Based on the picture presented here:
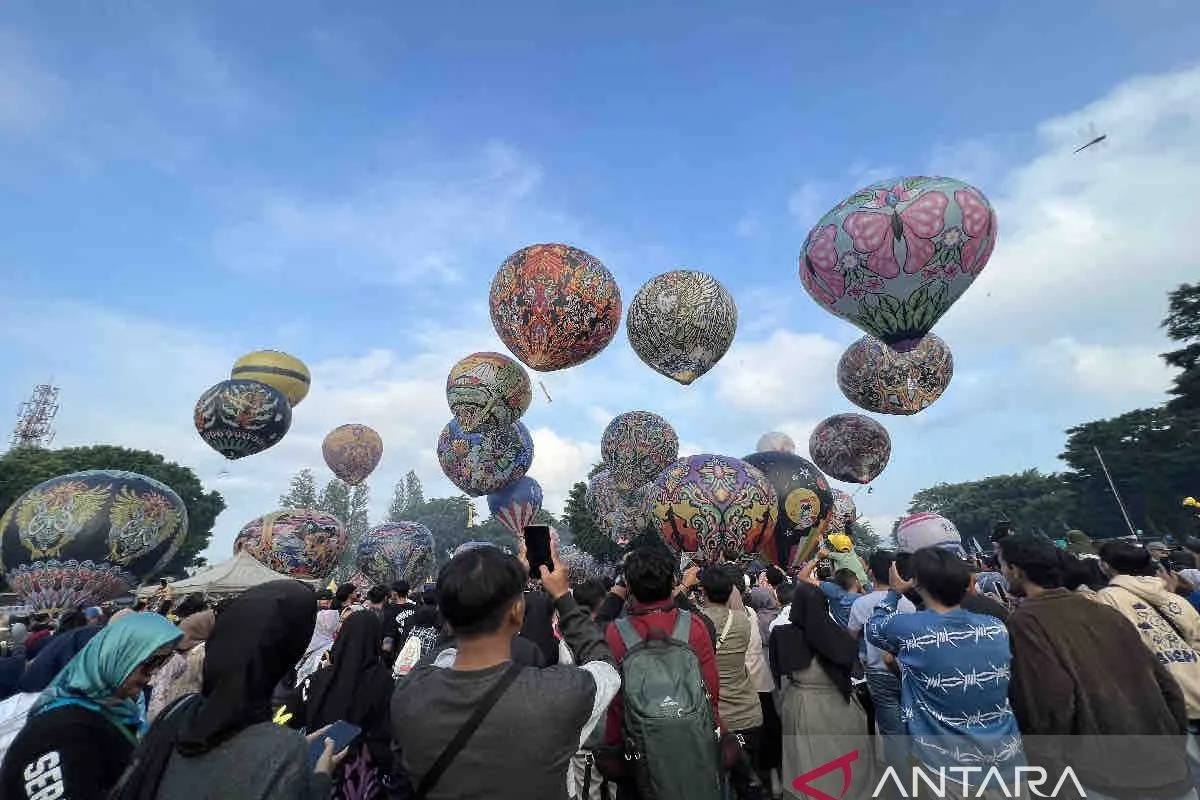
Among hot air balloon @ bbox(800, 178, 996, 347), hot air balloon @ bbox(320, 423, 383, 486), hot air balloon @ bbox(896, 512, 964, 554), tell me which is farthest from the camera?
hot air balloon @ bbox(320, 423, 383, 486)

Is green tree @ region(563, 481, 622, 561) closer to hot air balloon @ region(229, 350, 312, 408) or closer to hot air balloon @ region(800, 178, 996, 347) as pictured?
hot air balloon @ region(229, 350, 312, 408)

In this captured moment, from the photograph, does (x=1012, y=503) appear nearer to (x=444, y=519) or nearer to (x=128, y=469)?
(x=128, y=469)

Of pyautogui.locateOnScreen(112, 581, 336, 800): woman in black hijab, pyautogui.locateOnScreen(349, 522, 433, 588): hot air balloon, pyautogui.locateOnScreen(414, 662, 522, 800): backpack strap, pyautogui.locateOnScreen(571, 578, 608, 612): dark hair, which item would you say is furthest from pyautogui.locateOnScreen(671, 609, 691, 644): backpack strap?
pyautogui.locateOnScreen(349, 522, 433, 588): hot air balloon

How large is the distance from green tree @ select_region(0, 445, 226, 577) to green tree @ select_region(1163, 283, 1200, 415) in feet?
195

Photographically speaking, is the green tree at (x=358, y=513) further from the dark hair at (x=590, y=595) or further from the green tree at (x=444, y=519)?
the dark hair at (x=590, y=595)

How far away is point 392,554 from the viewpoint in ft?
61.3

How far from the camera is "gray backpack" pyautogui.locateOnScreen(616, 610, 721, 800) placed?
2596 millimetres

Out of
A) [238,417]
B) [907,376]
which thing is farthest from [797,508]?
[238,417]

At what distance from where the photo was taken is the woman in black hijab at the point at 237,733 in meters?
1.65

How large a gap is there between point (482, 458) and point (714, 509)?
8.34 m

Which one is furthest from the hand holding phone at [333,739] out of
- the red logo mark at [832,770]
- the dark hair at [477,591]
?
the red logo mark at [832,770]

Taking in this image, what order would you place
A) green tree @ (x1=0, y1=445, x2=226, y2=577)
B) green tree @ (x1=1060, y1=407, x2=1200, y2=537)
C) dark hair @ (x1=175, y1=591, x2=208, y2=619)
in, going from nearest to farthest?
dark hair @ (x1=175, y1=591, x2=208, y2=619) < green tree @ (x1=0, y1=445, x2=226, y2=577) < green tree @ (x1=1060, y1=407, x2=1200, y2=537)

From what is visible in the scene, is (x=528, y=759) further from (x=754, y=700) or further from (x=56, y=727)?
(x=754, y=700)

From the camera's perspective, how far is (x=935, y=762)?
9.43 ft
